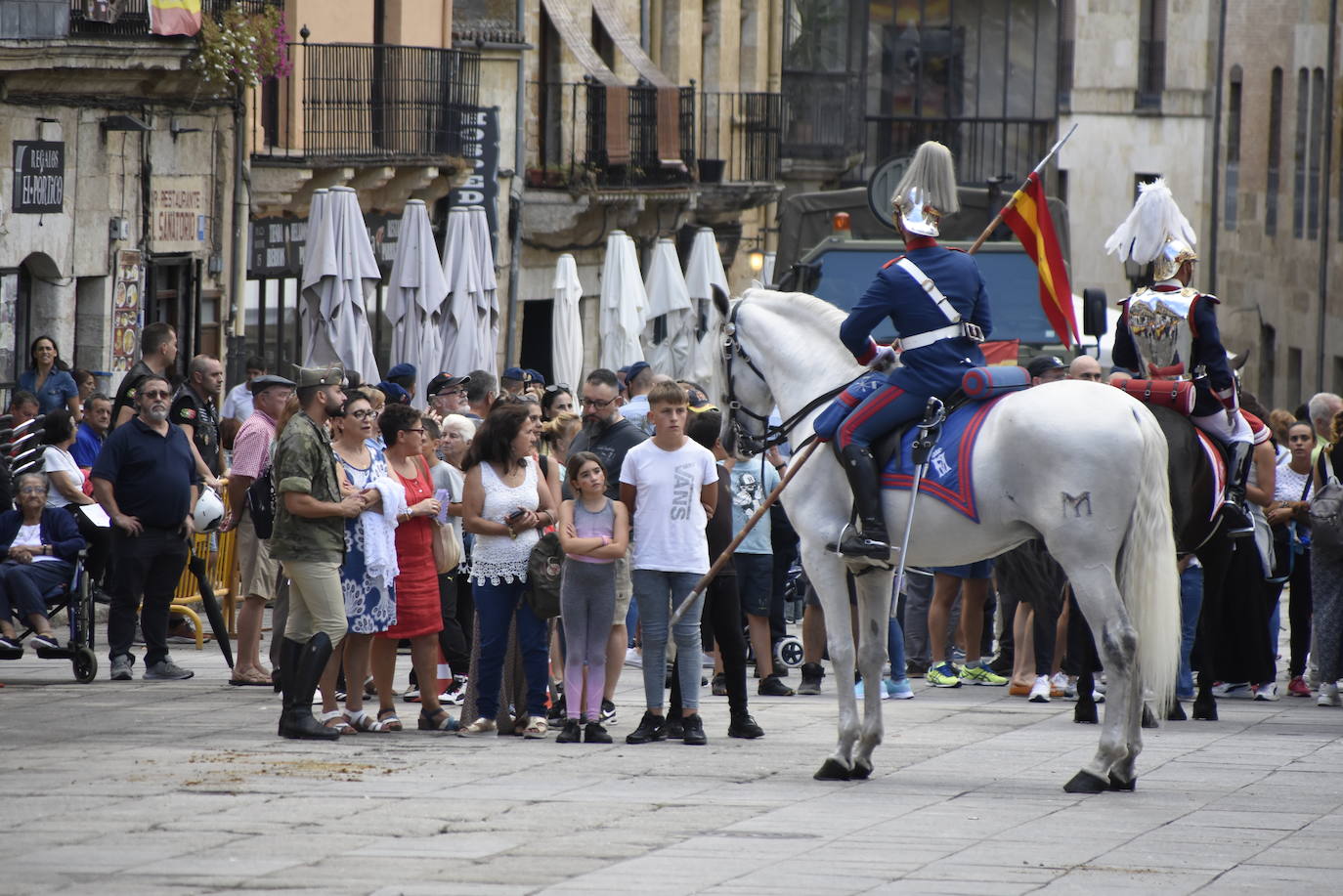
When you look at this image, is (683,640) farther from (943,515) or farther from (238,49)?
(238,49)

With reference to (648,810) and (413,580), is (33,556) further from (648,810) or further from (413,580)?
(648,810)

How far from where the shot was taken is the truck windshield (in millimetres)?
21391

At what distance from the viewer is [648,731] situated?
12531 millimetres

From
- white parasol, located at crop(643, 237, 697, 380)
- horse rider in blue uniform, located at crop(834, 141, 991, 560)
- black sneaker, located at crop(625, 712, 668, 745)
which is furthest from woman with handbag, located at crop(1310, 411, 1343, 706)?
white parasol, located at crop(643, 237, 697, 380)

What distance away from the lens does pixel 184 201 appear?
82.5 ft

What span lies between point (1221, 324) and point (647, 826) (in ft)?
138

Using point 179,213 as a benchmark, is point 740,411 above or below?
below

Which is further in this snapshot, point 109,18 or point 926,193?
point 109,18

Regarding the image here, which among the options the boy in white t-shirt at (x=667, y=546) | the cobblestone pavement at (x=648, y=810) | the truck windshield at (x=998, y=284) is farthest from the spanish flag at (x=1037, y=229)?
the truck windshield at (x=998, y=284)

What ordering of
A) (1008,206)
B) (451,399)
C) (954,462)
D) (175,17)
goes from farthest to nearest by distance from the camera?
1. (175,17)
2. (451,399)
3. (1008,206)
4. (954,462)

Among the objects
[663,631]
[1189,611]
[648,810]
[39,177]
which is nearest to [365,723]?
[663,631]

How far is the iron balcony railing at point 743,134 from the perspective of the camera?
44531 mm

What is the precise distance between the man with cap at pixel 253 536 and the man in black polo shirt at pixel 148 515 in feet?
1.26

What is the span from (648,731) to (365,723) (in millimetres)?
1498
